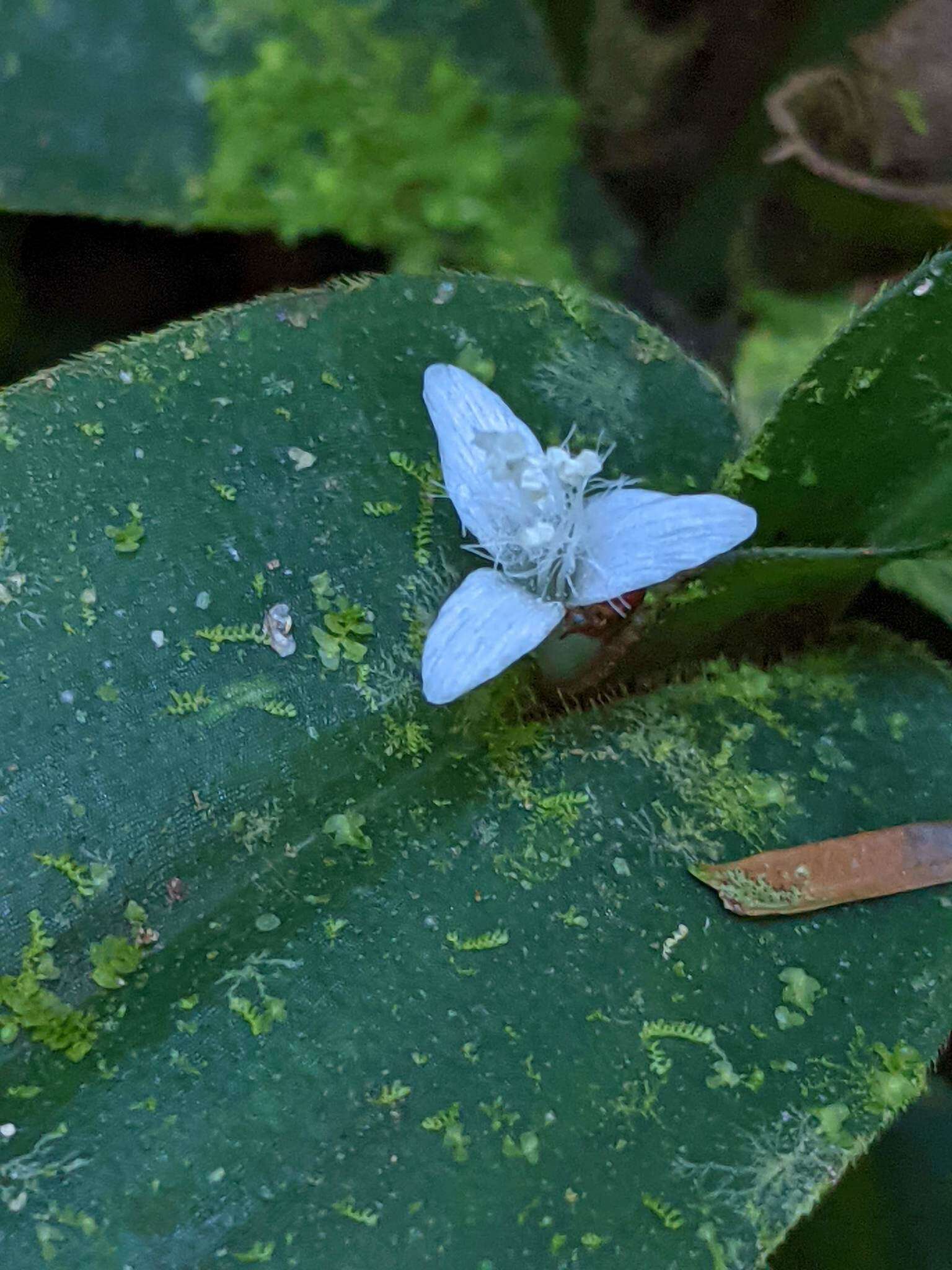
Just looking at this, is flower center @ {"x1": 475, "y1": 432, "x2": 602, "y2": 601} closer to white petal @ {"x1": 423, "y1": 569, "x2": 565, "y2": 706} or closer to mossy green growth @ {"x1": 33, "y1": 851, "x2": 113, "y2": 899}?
white petal @ {"x1": 423, "y1": 569, "x2": 565, "y2": 706}

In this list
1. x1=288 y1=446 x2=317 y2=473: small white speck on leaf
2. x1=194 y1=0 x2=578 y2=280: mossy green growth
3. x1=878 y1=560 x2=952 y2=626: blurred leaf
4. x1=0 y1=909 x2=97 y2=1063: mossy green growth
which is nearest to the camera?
x1=0 y1=909 x2=97 y2=1063: mossy green growth

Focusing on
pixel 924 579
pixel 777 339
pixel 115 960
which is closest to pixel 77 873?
pixel 115 960

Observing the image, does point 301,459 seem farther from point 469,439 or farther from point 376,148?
point 376,148

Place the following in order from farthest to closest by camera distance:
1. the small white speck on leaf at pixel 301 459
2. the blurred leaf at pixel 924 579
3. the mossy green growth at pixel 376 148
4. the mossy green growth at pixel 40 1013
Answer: the mossy green growth at pixel 376 148, the blurred leaf at pixel 924 579, the small white speck on leaf at pixel 301 459, the mossy green growth at pixel 40 1013

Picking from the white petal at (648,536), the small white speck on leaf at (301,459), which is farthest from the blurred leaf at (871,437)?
the small white speck on leaf at (301,459)

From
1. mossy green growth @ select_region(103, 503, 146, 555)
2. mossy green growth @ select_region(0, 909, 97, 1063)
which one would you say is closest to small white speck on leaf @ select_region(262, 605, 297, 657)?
mossy green growth @ select_region(103, 503, 146, 555)

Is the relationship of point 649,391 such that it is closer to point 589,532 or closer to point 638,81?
point 589,532

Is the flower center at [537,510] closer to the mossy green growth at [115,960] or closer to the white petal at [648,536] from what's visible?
the white petal at [648,536]
